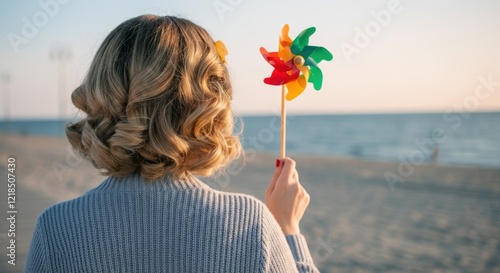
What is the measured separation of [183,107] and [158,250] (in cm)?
40

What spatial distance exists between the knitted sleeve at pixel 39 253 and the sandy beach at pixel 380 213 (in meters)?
2.91

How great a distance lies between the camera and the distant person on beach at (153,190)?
1.39 m

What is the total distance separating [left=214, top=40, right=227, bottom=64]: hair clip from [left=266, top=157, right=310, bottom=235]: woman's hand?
1.52 feet

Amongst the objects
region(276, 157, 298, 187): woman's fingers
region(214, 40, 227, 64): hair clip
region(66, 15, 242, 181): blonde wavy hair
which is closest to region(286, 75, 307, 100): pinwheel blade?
region(276, 157, 298, 187): woman's fingers

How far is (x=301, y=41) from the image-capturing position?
222cm

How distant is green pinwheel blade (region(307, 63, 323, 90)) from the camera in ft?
7.43

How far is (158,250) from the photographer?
1.39 metres

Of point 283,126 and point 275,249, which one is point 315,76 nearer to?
point 283,126

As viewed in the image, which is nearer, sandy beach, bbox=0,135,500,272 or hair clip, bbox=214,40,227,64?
hair clip, bbox=214,40,227,64

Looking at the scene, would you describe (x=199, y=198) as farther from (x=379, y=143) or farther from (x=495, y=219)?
(x=379, y=143)

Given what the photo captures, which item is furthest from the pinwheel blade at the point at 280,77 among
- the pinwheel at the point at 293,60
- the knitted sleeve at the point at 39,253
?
the knitted sleeve at the point at 39,253

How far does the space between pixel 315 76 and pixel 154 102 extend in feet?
3.42

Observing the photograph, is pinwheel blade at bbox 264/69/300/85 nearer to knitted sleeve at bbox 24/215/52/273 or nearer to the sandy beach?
knitted sleeve at bbox 24/215/52/273

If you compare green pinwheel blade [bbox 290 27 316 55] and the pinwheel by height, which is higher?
green pinwheel blade [bbox 290 27 316 55]
